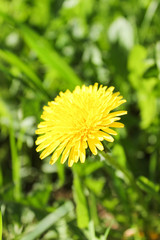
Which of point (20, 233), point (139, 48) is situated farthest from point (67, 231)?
point (139, 48)

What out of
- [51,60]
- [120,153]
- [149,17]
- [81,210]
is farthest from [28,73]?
Answer: [149,17]

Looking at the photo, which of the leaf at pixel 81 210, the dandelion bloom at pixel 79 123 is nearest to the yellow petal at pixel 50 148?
the dandelion bloom at pixel 79 123

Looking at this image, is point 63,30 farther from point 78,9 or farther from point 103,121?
point 103,121

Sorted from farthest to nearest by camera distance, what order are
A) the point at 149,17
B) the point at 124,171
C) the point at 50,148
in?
1. the point at 149,17
2. the point at 124,171
3. the point at 50,148

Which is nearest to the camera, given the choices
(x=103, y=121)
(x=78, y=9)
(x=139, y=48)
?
(x=103, y=121)

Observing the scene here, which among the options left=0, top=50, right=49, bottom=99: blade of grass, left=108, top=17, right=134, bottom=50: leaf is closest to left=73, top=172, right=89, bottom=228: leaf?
left=0, top=50, right=49, bottom=99: blade of grass

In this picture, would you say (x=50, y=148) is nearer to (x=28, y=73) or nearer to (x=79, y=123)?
(x=79, y=123)
